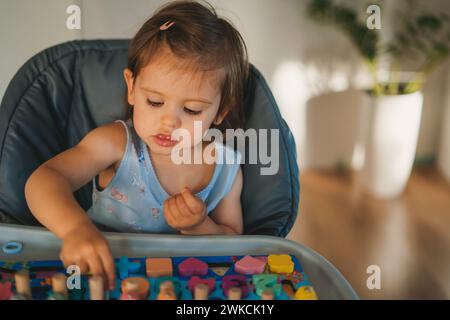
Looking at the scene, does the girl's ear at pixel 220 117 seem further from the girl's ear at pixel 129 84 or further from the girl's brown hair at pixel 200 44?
the girl's ear at pixel 129 84

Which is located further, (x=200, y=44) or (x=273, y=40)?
(x=273, y=40)

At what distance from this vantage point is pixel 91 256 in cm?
63

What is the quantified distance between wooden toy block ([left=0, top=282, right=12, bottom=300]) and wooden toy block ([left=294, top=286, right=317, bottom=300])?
1.05 ft

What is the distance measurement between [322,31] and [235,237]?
124cm

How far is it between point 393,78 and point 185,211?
1.34 m

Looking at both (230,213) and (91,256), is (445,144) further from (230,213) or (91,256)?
Result: (91,256)

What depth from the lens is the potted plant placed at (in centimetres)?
182

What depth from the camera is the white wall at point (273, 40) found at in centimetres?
95

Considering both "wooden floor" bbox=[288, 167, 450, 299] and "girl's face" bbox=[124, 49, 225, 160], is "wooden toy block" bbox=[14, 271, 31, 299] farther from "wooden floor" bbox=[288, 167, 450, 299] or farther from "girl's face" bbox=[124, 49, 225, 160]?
"wooden floor" bbox=[288, 167, 450, 299]

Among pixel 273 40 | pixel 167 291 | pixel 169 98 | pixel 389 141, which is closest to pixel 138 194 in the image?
pixel 169 98

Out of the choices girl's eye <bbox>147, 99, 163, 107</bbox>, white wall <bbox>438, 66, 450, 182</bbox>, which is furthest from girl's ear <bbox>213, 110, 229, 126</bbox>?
white wall <bbox>438, 66, 450, 182</bbox>

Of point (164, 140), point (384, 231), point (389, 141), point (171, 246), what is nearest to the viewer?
point (171, 246)

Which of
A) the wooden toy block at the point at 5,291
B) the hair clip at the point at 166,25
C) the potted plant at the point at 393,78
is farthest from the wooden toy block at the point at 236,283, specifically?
the potted plant at the point at 393,78
